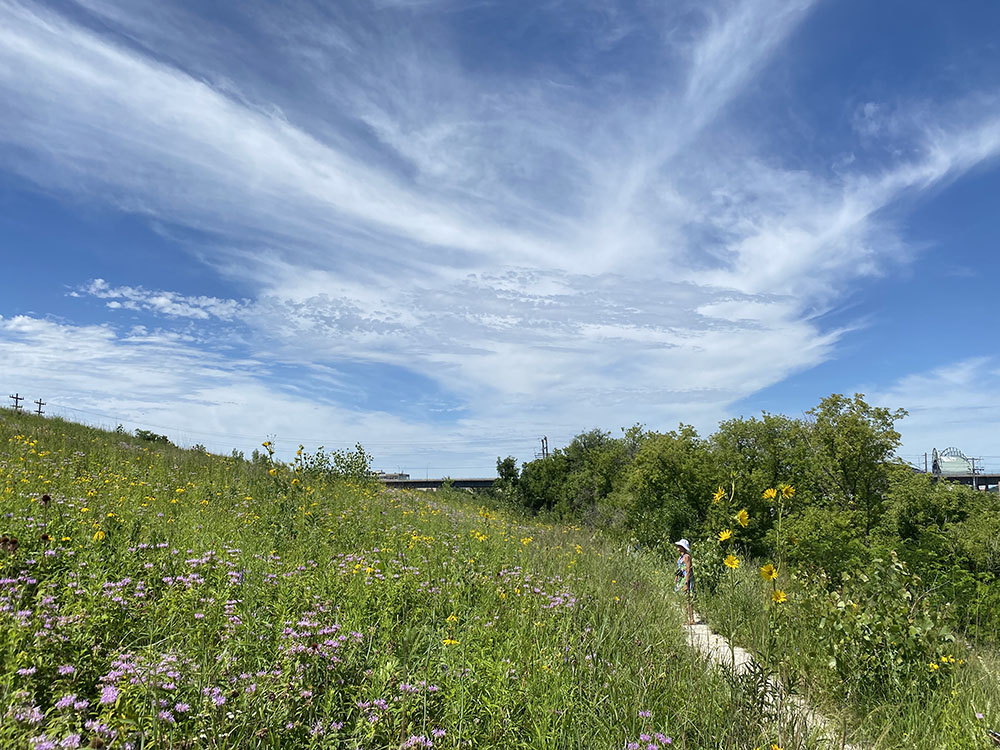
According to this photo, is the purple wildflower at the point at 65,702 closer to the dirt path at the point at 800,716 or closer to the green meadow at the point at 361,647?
A: the green meadow at the point at 361,647

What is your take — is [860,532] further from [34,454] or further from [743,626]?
[34,454]

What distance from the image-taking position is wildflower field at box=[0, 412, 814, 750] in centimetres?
254

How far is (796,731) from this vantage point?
3.21 meters

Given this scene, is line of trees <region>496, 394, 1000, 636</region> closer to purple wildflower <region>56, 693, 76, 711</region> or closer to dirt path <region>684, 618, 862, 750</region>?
dirt path <region>684, 618, 862, 750</region>

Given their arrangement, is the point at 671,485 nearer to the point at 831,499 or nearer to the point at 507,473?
the point at 831,499

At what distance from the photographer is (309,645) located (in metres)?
3.01

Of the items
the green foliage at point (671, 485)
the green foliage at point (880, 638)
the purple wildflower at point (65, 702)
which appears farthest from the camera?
the green foliage at point (671, 485)

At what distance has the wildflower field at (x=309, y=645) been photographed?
254 centimetres

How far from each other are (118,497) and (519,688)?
17.5ft

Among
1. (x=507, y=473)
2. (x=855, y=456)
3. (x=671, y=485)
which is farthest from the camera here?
(x=507, y=473)

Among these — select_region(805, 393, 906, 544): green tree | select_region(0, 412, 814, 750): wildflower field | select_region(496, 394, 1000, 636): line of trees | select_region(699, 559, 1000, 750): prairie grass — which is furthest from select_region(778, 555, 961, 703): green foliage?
select_region(805, 393, 906, 544): green tree

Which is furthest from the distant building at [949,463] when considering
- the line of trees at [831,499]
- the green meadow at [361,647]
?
the green meadow at [361,647]

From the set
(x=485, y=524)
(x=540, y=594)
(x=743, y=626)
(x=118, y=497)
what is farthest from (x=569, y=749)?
(x=485, y=524)

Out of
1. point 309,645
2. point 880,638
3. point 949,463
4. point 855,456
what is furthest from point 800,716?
point 949,463
